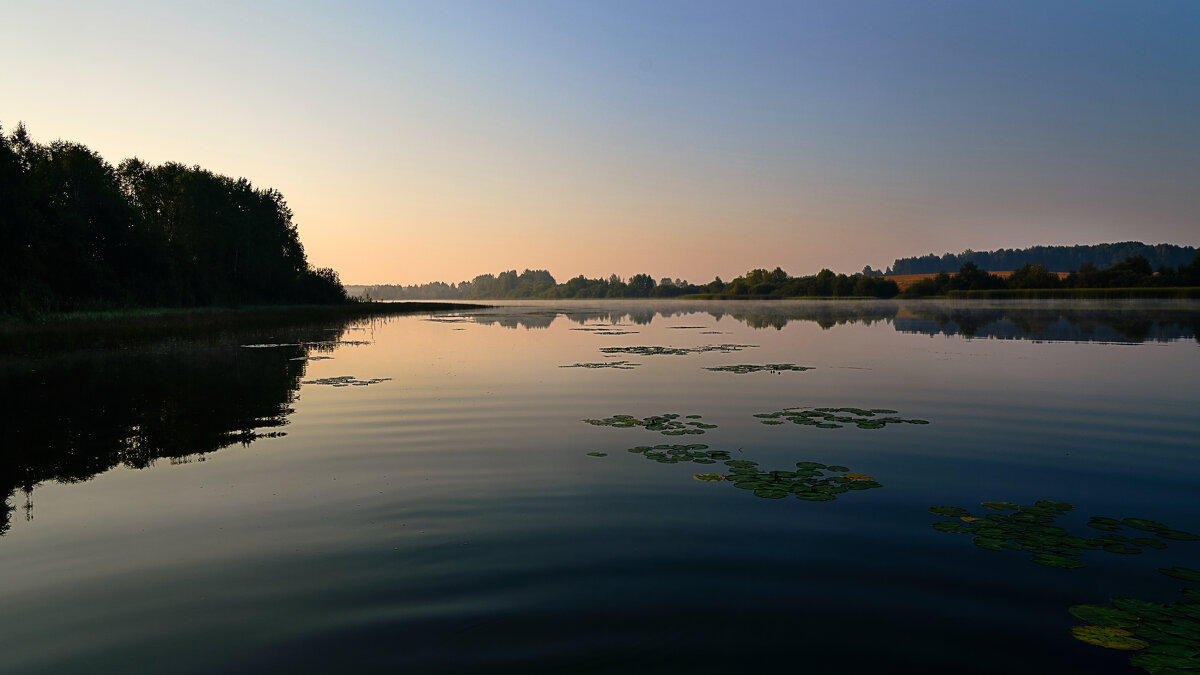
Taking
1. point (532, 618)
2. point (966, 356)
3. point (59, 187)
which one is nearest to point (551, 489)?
point (532, 618)

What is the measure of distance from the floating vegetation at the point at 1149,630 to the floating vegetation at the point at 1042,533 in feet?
3.53

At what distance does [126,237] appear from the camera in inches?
2371

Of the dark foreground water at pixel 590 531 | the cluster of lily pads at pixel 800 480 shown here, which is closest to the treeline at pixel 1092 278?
the dark foreground water at pixel 590 531

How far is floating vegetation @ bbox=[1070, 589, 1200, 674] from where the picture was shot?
569 cm

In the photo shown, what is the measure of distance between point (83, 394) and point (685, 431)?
795 inches

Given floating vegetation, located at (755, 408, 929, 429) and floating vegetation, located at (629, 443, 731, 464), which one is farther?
floating vegetation, located at (755, 408, 929, 429)

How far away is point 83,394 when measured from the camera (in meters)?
20.6

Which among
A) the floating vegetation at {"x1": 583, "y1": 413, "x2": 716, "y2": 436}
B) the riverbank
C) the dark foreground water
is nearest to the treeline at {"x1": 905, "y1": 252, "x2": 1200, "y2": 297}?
the dark foreground water

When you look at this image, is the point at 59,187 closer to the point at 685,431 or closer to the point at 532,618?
the point at 685,431

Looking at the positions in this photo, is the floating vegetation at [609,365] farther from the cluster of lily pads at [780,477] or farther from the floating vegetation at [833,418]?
the cluster of lily pads at [780,477]

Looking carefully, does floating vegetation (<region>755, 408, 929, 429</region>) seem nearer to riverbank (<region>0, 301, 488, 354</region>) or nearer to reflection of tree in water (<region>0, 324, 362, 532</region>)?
reflection of tree in water (<region>0, 324, 362, 532</region>)

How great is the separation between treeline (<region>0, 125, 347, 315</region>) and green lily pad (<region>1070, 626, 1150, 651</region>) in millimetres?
53501

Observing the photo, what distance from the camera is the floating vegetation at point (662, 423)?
15.9m

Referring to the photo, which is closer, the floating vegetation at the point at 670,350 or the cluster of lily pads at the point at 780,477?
the cluster of lily pads at the point at 780,477
